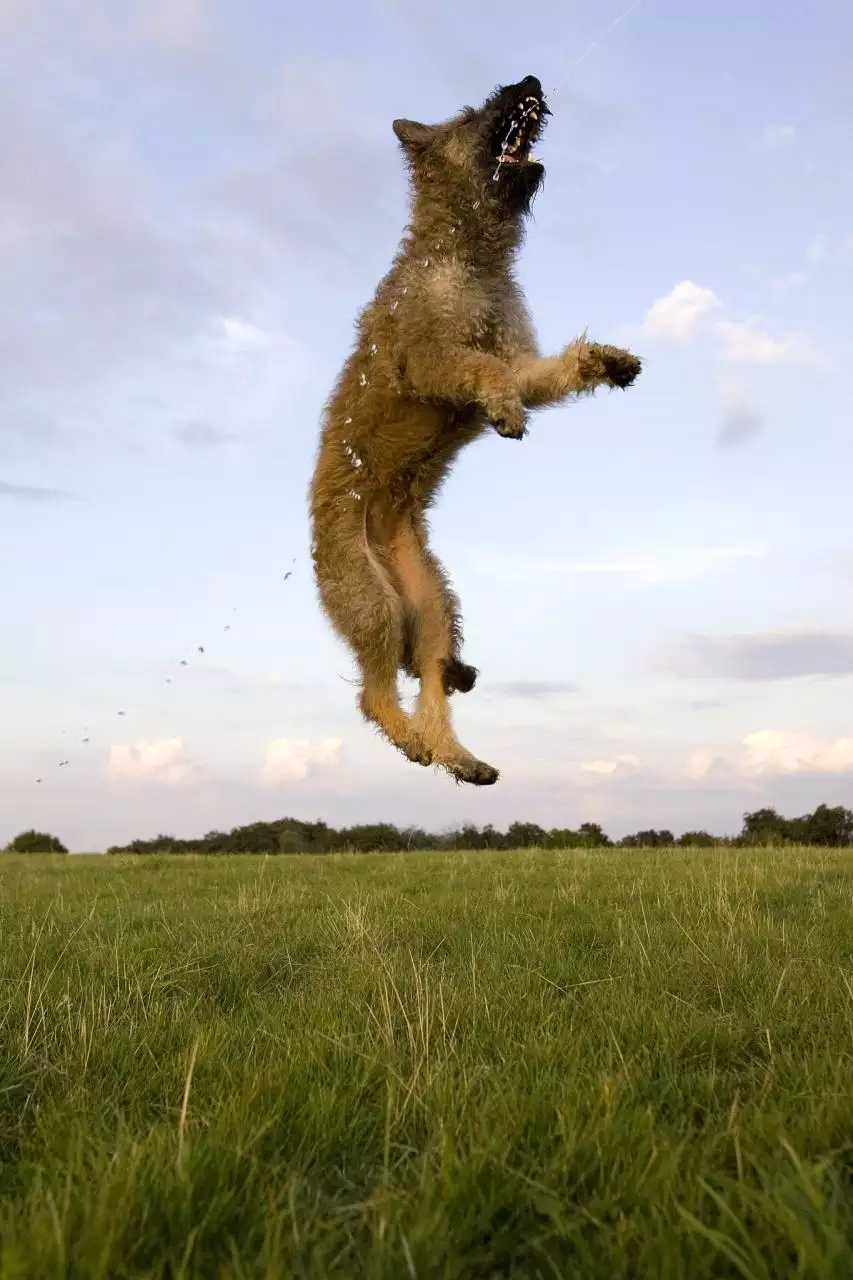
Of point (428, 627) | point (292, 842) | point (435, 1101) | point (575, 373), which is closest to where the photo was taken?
point (435, 1101)

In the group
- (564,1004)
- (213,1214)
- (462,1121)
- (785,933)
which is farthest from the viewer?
(785,933)

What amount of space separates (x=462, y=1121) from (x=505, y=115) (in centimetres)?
531

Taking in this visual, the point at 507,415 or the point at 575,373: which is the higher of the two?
the point at 575,373

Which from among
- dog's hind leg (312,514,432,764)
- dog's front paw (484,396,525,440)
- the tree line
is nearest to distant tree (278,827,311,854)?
the tree line

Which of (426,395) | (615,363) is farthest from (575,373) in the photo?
(426,395)

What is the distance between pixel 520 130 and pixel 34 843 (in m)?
25.0

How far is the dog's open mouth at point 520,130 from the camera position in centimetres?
564

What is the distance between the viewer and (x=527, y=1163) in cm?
215

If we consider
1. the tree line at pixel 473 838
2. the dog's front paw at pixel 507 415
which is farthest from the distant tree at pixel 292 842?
the dog's front paw at pixel 507 415

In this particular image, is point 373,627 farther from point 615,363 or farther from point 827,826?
point 827,826

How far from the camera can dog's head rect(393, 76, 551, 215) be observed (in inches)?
224

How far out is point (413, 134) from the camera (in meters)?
6.23

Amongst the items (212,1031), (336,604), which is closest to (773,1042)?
(212,1031)

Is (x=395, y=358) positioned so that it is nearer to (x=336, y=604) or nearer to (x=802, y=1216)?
(x=336, y=604)
